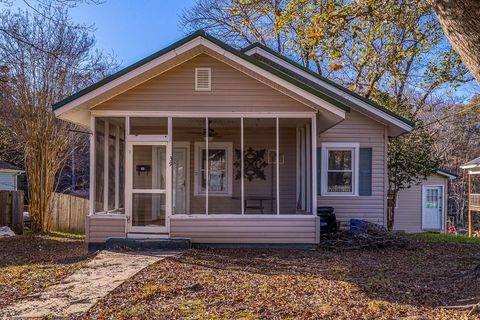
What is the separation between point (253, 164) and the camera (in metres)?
11.9

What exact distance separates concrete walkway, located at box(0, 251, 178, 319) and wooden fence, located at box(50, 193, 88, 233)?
8.14m

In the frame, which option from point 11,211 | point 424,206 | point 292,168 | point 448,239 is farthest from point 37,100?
point 424,206

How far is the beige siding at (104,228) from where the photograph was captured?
29.5 feet

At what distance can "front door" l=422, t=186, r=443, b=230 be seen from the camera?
70.7 ft

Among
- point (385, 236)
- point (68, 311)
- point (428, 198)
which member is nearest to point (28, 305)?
point (68, 311)

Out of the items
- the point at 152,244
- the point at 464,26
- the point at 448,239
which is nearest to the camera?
the point at 464,26

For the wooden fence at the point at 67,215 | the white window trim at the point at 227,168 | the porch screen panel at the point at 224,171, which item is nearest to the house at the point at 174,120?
the white window trim at the point at 227,168

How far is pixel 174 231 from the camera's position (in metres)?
9.03

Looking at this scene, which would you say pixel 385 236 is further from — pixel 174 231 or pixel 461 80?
pixel 174 231

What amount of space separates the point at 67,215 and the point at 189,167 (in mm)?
6255

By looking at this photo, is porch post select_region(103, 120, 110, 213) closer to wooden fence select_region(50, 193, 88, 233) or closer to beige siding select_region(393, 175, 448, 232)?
wooden fence select_region(50, 193, 88, 233)

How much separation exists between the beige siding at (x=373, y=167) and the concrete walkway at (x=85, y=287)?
5381 millimetres

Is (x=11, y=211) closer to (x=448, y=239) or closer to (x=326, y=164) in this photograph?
(x=326, y=164)

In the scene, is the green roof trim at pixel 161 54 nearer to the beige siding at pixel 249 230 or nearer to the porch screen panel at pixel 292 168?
the porch screen panel at pixel 292 168
